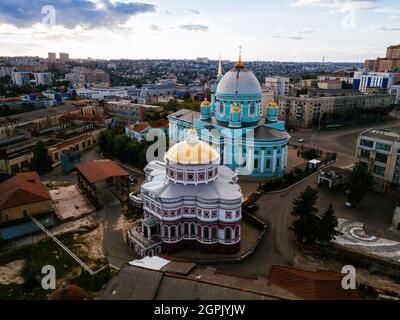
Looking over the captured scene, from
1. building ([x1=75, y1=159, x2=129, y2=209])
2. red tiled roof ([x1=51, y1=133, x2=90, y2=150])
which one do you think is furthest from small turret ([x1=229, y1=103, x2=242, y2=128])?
red tiled roof ([x1=51, y1=133, x2=90, y2=150])

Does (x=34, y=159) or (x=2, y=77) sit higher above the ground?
(x=2, y=77)

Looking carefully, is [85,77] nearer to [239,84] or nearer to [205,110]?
[205,110]

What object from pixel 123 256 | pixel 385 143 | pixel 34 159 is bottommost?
pixel 123 256

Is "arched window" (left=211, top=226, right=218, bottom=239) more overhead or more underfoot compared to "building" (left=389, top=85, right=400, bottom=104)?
more underfoot

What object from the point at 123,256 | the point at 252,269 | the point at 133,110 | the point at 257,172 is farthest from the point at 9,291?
the point at 133,110

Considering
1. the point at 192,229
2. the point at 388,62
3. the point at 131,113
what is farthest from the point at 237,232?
the point at 388,62

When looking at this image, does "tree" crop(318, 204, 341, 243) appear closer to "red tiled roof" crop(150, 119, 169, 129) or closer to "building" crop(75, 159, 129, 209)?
"building" crop(75, 159, 129, 209)

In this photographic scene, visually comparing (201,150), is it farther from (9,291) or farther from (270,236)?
(9,291)
